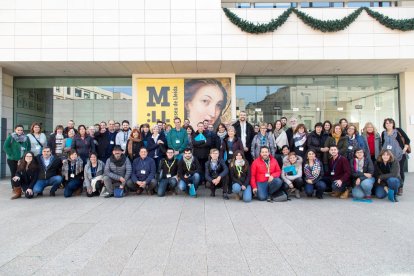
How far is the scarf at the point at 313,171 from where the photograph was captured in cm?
723

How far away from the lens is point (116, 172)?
7672 mm

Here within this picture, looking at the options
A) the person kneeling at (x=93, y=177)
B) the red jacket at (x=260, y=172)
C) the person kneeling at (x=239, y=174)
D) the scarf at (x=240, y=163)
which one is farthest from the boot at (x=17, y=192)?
the red jacket at (x=260, y=172)

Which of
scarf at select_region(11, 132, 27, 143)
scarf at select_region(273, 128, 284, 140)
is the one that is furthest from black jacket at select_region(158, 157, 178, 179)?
scarf at select_region(11, 132, 27, 143)

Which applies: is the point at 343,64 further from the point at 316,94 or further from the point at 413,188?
the point at 413,188

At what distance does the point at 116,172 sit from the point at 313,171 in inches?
198

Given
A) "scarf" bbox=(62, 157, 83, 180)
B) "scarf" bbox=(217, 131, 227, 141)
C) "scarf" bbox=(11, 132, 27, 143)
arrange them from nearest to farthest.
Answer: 1. "scarf" bbox=(62, 157, 83, 180)
2. "scarf" bbox=(217, 131, 227, 141)
3. "scarf" bbox=(11, 132, 27, 143)

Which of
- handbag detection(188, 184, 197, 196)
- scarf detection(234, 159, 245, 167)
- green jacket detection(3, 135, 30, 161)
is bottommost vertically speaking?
handbag detection(188, 184, 197, 196)

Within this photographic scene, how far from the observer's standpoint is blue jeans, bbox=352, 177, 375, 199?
700 cm

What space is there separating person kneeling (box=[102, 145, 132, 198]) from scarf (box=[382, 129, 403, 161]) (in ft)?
22.9

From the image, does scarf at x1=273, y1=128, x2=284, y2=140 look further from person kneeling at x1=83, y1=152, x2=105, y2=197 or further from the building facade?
person kneeling at x1=83, y1=152, x2=105, y2=197

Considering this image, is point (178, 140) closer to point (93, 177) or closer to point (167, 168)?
point (167, 168)

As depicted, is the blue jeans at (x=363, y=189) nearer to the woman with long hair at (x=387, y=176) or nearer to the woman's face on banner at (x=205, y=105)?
the woman with long hair at (x=387, y=176)

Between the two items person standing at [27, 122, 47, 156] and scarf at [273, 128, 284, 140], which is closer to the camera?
scarf at [273, 128, 284, 140]

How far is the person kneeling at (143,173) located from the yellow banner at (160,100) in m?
5.40
